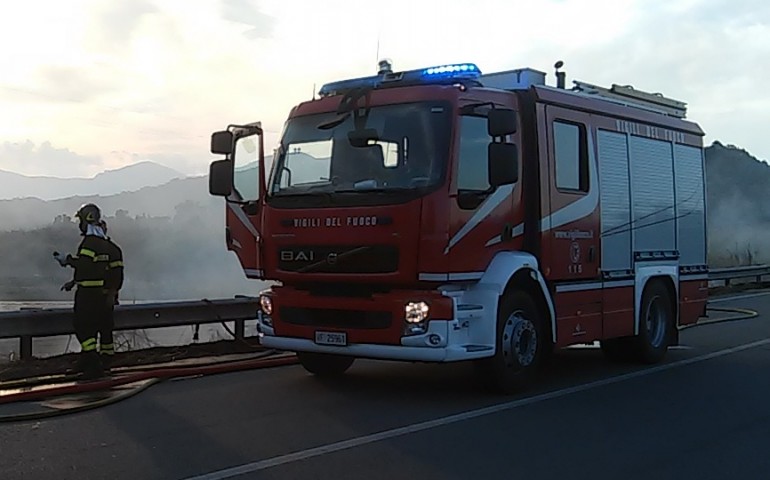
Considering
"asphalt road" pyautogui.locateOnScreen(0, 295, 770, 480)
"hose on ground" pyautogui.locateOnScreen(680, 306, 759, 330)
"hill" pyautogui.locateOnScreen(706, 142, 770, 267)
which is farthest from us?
"hill" pyautogui.locateOnScreen(706, 142, 770, 267)

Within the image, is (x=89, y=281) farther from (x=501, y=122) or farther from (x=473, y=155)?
(x=501, y=122)

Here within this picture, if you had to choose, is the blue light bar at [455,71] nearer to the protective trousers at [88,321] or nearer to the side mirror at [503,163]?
the side mirror at [503,163]

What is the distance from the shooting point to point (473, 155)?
873 centimetres

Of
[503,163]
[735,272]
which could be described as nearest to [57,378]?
[503,163]

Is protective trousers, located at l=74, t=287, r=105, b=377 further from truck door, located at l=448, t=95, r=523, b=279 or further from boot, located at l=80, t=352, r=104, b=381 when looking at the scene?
truck door, located at l=448, t=95, r=523, b=279

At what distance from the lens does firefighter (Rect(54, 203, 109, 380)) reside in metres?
9.85

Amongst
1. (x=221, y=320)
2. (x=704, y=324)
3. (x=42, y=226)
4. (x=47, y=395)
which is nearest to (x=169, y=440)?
(x=47, y=395)

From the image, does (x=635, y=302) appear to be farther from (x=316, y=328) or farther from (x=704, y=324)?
(x=704, y=324)

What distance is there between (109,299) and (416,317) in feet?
12.1

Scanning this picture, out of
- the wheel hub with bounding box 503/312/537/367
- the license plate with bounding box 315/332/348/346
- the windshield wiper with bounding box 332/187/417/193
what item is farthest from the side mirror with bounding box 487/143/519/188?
the license plate with bounding box 315/332/348/346

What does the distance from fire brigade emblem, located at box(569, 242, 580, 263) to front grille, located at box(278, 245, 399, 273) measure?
2407 mm

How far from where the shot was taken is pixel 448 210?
8398 millimetres

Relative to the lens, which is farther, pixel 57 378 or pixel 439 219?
pixel 57 378

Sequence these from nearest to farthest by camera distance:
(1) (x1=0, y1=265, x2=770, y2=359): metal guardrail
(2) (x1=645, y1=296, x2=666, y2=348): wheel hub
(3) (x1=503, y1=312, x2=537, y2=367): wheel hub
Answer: (3) (x1=503, y1=312, x2=537, y2=367): wheel hub < (1) (x1=0, y1=265, x2=770, y2=359): metal guardrail < (2) (x1=645, y1=296, x2=666, y2=348): wheel hub
